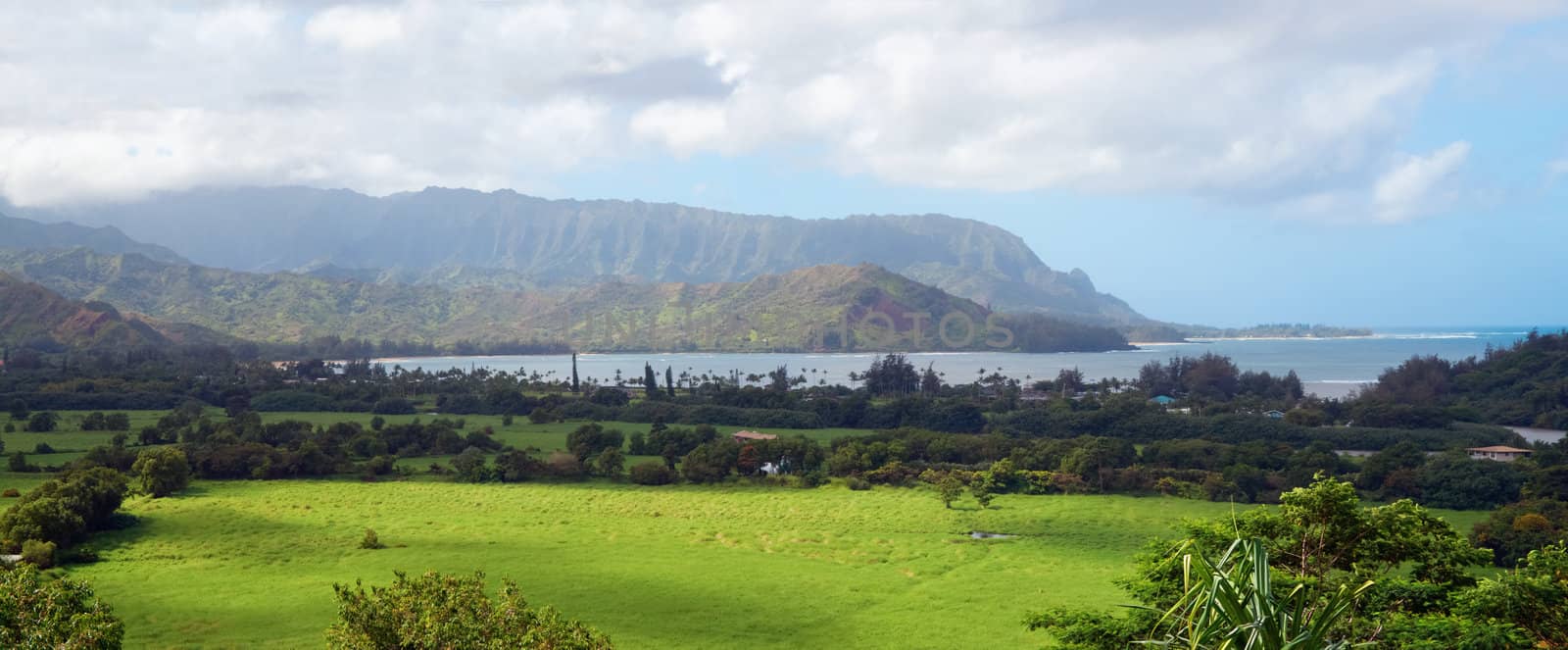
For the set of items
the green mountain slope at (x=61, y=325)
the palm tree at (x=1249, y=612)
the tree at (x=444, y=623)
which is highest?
the green mountain slope at (x=61, y=325)

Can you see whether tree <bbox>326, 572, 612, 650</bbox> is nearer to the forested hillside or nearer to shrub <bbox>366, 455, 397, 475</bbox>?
shrub <bbox>366, 455, 397, 475</bbox>

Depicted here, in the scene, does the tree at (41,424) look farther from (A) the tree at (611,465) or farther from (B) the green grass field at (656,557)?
(A) the tree at (611,465)

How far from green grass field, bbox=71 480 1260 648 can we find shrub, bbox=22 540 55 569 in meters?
0.88

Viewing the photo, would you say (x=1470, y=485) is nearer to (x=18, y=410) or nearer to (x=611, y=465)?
(x=611, y=465)

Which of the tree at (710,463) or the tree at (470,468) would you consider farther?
the tree at (470,468)

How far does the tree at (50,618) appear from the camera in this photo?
492 inches

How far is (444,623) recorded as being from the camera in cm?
1459

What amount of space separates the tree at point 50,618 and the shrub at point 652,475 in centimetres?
3850

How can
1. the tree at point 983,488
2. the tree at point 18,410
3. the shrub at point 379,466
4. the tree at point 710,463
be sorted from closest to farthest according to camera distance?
the tree at point 983,488 → the tree at point 710,463 → the shrub at point 379,466 → the tree at point 18,410

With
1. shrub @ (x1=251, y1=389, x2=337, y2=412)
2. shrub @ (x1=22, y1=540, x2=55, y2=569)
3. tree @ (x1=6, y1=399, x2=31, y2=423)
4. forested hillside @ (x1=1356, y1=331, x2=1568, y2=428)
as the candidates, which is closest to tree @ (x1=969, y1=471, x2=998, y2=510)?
shrub @ (x1=22, y1=540, x2=55, y2=569)

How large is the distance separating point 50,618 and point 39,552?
A: 22515 mm

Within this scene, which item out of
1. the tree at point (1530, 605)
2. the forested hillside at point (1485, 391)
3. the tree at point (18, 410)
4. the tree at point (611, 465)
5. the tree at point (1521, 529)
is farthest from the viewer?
the forested hillside at point (1485, 391)

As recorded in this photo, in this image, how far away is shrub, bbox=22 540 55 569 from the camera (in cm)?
3038

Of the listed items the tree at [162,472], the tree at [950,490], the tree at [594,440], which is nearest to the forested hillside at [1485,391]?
the tree at [950,490]
